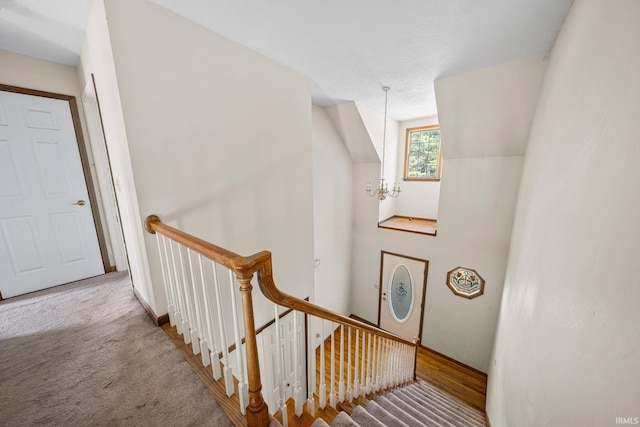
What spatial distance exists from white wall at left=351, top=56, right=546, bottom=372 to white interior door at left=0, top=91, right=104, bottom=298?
430 cm

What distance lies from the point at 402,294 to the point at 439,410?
7.77 ft

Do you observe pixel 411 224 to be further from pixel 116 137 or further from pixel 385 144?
pixel 116 137

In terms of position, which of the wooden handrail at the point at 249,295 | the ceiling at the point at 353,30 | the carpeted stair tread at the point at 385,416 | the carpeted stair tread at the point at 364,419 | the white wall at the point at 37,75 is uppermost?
the ceiling at the point at 353,30

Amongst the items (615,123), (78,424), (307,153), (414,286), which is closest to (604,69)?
(615,123)

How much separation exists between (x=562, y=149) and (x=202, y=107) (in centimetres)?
259

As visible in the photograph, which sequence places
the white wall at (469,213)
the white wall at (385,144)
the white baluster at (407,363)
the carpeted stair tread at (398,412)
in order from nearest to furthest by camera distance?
1. the carpeted stair tread at (398,412)
2. the white wall at (469,213)
3. the white baluster at (407,363)
4. the white wall at (385,144)

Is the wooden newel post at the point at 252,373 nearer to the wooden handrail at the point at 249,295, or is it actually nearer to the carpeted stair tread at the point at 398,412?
the wooden handrail at the point at 249,295

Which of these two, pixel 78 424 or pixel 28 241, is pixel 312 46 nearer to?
pixel 78 424

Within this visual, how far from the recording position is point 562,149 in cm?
142

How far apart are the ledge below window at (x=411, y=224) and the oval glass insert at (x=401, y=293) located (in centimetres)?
81

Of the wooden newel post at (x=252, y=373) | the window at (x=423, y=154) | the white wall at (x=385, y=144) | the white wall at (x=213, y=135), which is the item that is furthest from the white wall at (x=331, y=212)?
the wooden newel post at (x=252, y=373)

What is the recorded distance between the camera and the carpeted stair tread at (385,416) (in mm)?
1684

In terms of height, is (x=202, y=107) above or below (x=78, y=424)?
above

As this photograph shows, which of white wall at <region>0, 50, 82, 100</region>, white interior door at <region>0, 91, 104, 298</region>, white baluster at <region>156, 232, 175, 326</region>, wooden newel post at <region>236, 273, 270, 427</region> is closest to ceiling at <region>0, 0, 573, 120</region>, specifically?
white wall at <region>0, 50, 82, 100</region>
